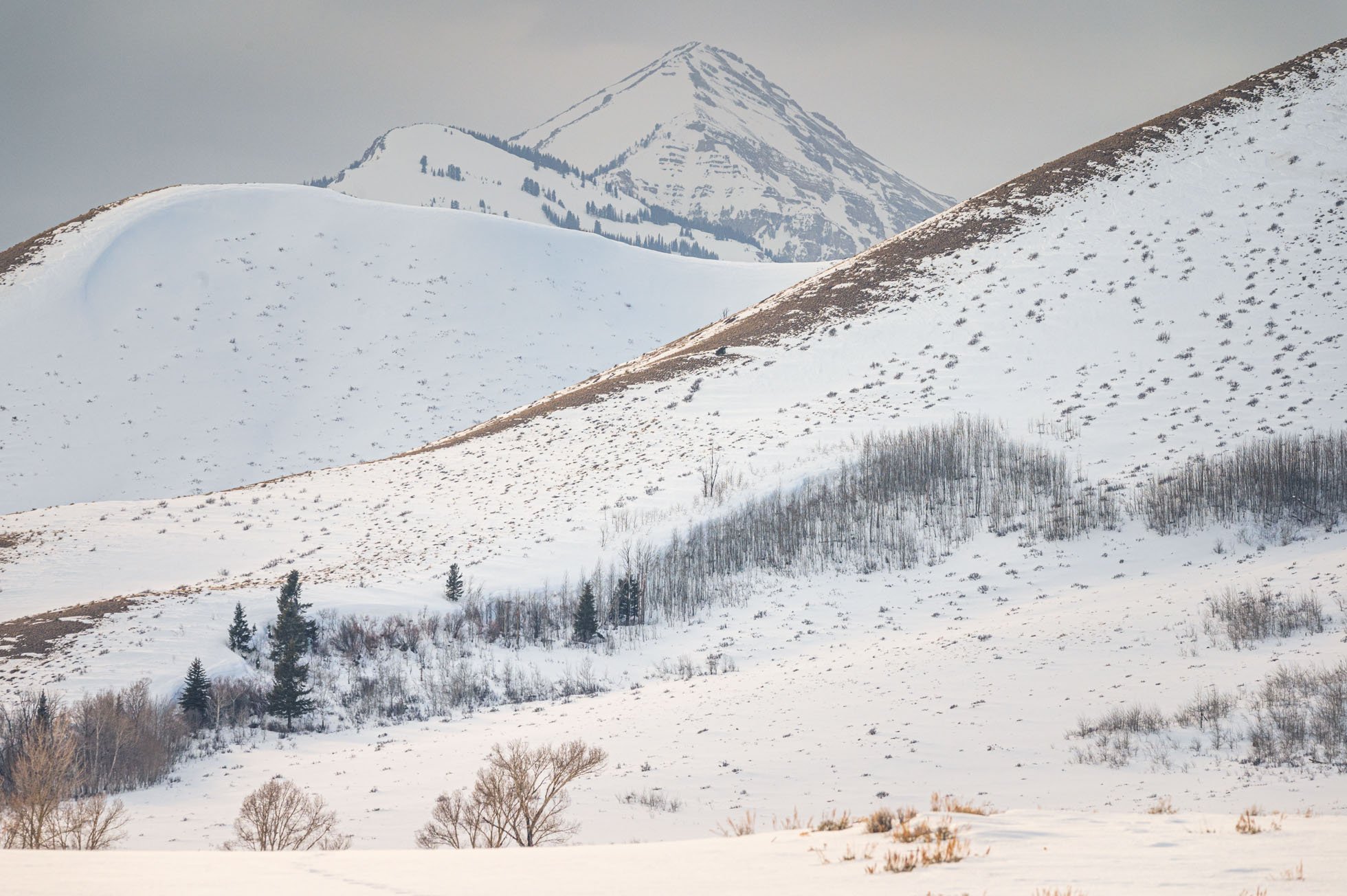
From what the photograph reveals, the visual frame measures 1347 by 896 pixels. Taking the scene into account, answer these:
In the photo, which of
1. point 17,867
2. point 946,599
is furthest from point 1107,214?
point 17,867

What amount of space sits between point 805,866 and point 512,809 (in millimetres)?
10627

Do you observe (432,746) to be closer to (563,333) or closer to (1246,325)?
(1246,325)

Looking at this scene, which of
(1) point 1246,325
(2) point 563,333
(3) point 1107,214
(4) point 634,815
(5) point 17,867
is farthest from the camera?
(2) point 563,333

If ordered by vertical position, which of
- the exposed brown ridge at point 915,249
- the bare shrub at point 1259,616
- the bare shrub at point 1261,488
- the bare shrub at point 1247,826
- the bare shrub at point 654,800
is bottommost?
the bare shrub at point 654,800

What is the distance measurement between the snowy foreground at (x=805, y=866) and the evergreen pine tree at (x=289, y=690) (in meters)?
21.6

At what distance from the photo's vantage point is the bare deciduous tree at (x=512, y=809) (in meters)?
16.2

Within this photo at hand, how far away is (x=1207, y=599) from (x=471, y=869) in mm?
25187

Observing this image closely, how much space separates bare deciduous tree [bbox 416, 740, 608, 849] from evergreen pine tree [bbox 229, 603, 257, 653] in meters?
18.5

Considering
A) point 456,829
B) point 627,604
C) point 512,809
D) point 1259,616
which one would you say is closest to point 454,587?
point 627,604

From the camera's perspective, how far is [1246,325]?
45688 mm


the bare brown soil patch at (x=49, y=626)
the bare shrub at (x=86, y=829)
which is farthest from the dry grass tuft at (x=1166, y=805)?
the bare brown soil patch at (x=49, y=626)

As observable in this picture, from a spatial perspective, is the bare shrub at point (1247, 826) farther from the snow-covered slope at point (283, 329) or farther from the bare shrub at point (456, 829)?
the snow-covered slope at point (283, 329)

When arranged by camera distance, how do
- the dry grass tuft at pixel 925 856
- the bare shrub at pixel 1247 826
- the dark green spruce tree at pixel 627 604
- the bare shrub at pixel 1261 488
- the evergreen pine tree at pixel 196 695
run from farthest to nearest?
the dark green spruce tree at pixel 627 604 < the bare shrub at pixel 1261 488 < the evergreen pine tree at pixel 196 695 < the bare shrub at pixel 1247 826 < the dry grass tuft at pixel 925 856

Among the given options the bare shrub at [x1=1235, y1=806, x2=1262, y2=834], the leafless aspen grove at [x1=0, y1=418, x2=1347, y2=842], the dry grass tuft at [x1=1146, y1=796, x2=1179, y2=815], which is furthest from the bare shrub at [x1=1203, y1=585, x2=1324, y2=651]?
the bare shrub at [x1=1235, y1=806, x2=1262, y2=834]
